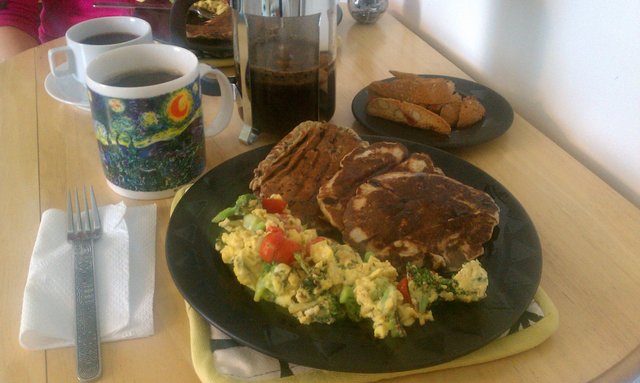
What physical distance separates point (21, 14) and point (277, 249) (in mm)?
1739

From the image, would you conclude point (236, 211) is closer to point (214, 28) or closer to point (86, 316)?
point (86, 316)

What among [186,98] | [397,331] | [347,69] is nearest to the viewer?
[397,331]

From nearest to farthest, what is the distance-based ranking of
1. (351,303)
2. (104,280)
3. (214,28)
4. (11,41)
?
(351,303) < (104,280) < (214,28) < (11,41)

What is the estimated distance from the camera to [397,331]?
2.30ft

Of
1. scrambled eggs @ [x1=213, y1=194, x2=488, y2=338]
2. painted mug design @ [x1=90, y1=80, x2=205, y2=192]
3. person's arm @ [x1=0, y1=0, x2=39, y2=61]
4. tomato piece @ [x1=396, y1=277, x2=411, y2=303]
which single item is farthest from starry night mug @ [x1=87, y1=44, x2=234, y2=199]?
person's arm @ [x1=0, y1=0, x2=39, y2=61]

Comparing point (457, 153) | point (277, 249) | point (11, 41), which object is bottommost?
point (11, 41)

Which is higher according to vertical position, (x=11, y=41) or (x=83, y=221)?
(x=83, y=221)

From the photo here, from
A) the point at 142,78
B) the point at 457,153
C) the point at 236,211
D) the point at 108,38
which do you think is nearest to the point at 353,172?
the point at 236,211

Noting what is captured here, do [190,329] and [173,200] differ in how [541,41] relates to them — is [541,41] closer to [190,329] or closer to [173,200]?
[173,200]

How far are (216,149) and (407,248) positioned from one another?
51cm

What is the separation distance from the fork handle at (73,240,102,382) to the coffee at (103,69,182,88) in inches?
11.3

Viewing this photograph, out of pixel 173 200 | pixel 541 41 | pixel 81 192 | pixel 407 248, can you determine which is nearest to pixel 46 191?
pixel 81 192

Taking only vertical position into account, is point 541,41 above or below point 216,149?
above

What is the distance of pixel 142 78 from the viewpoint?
3.35 ft
